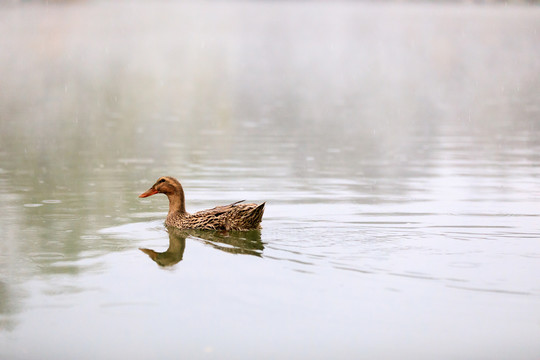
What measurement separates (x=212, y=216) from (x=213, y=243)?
63 cm

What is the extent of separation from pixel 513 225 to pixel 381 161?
26.7 feet

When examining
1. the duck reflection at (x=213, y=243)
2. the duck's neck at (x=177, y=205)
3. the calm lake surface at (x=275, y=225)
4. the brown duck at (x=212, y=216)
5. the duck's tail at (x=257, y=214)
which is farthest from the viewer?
the duck's neck at (x=177, y=205)

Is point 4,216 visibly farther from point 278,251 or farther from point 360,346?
point 360,346

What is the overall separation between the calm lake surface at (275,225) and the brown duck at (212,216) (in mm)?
208

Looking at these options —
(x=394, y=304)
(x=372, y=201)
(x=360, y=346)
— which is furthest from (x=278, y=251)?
(x=372, y=201)

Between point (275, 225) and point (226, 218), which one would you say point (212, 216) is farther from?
point (275, 225)

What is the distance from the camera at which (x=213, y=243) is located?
1198 centimetres

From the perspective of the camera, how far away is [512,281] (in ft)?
32.3

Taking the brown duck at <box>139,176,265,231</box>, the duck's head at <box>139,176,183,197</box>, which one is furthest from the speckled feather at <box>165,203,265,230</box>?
the duck's head at <box>139,176,183,197</box>

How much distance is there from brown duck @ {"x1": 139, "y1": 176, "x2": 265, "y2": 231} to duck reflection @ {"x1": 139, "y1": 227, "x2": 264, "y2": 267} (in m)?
0.09

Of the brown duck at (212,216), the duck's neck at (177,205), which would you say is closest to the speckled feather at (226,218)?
the brown duck at (212,216)

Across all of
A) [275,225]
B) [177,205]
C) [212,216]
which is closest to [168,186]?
[177,205]

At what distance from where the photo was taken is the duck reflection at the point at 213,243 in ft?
36.8

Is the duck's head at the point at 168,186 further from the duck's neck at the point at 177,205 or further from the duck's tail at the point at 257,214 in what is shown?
the duck's tail at the point at 257,214
